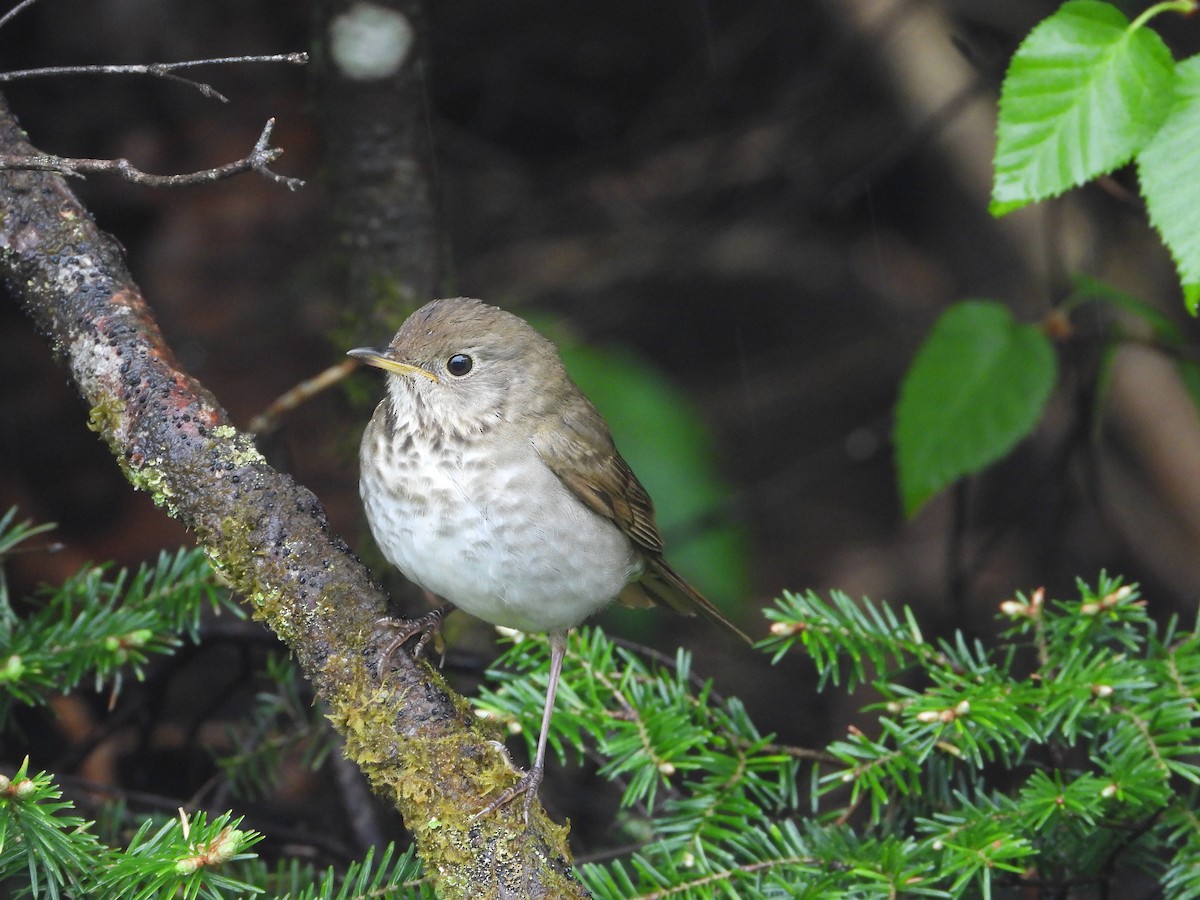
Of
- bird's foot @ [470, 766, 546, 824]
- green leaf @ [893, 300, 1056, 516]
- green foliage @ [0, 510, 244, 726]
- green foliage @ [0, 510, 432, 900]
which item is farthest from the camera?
green leaf @ [893, 300, 1056, 516]

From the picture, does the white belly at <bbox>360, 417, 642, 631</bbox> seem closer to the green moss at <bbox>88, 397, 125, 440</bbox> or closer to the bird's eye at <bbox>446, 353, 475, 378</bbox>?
the bird's eye at <bbox>446, 353, 475, 378</bbox>

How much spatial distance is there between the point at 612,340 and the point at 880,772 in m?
3.72

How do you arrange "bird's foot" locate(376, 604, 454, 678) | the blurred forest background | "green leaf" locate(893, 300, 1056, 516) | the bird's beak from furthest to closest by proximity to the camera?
the blurred forest background < "green leaf" locate(893, 300, 1056, 516) < the bird's beak < "bird's foot" locate(376, 604, 454, 678)

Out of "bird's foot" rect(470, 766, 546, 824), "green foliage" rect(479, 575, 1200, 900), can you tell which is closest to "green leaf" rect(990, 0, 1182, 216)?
"green foliage" rect(479, 575, 1200, 900)

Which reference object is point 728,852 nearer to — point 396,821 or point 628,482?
point 628,482

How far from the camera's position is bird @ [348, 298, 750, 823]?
2.44m

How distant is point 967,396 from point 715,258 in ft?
9.03

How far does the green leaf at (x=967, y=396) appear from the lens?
123 inches

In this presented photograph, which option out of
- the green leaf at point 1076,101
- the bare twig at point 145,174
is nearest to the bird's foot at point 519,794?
the bare twig at point 145,174

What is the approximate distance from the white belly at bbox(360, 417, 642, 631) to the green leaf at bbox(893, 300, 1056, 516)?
103 cm

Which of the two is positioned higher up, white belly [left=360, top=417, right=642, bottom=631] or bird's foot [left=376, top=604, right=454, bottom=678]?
bird's foot [left=376, top=604, right=454, bottom=678]

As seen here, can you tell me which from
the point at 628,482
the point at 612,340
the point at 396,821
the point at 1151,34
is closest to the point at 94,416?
the point at 628,482

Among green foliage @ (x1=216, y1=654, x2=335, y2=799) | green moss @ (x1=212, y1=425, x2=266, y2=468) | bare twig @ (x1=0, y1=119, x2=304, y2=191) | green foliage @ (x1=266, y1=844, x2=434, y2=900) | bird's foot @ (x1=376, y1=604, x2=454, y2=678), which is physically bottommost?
green foliage @ (x1=216, y1=654, x2=335, y2=799)

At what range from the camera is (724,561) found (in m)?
4.38
